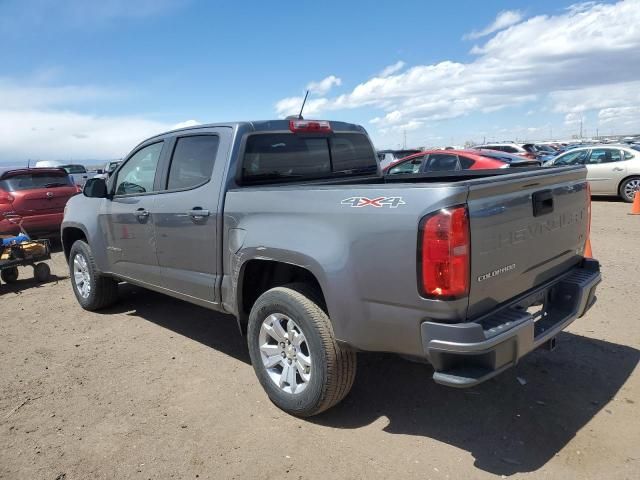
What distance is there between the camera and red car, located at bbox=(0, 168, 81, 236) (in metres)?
9.36

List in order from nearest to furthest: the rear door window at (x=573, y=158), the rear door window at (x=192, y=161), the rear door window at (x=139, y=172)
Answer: the rear door window at (x=192, y=161) → the rear door window at (x=139, y=172) → the rear door window at (x=573, y=158)

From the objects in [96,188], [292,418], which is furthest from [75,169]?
[292,418]

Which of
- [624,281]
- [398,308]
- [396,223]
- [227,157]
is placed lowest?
[624,281]

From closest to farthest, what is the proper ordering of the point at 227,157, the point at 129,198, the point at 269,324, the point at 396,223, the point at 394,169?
the point at 396,223
the point at 269,324
the point at 227,157
the point at 129,198
the point at 394,169

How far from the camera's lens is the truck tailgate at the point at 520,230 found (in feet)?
8.47

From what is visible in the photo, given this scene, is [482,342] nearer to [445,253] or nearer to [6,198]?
[445,253]

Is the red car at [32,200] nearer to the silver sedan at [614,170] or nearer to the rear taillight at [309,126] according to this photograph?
the rear taillight at [309,126]

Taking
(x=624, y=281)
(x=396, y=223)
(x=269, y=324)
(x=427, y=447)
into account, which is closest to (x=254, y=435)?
(x=269, y=324)

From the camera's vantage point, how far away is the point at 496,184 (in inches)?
105

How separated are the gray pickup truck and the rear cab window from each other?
6000 millimetres

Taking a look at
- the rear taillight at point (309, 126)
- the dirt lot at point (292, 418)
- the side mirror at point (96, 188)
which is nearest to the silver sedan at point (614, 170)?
the dirt lot at point (292, 418)

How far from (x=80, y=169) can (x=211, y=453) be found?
27.2m

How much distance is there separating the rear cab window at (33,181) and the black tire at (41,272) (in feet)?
9.00

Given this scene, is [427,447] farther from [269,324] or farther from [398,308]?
[269,324]
